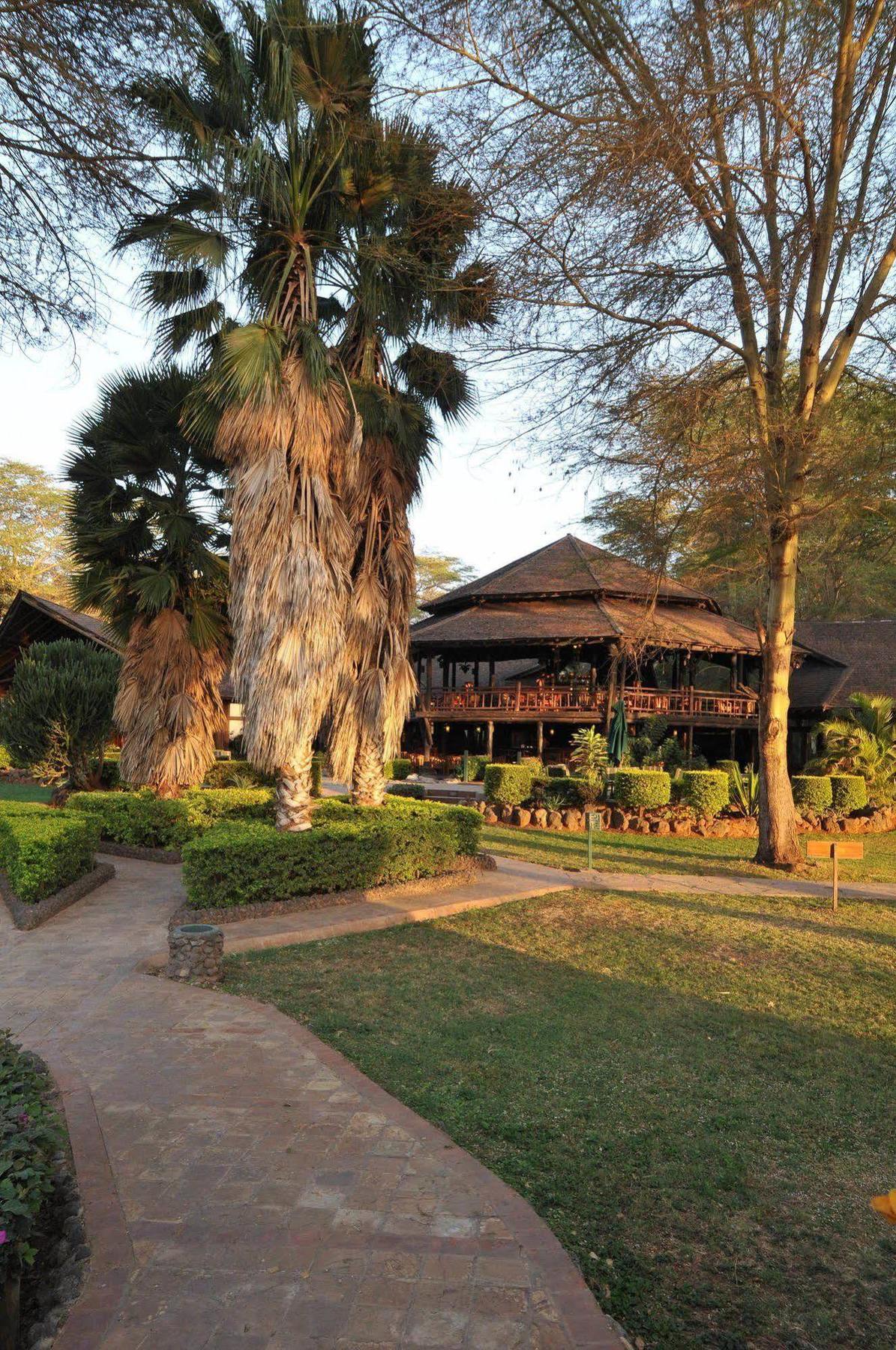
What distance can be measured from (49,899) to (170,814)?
12.0 ft

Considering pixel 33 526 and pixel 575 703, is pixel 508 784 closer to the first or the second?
pixel 575 703

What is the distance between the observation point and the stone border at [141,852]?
13.2 m

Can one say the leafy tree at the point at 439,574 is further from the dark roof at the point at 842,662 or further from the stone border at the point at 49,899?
the stone border at the point at 49,899

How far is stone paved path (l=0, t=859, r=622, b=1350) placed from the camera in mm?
2930

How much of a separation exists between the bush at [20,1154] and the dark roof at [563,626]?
2138 centimetres

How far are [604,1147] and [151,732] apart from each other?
427 inches

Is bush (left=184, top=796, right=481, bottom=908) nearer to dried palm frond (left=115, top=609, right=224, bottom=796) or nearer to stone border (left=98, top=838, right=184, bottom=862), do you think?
stone border (left=98, top=838, right=184, bottom=862)

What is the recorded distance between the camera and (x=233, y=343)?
9680 mm

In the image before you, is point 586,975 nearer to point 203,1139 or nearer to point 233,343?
point 203,1139

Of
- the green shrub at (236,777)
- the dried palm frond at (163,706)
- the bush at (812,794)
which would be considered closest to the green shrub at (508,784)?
the green shrub at (236,777)

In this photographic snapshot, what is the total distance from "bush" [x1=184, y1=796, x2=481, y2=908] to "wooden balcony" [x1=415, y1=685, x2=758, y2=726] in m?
13.8

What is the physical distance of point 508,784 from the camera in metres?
19.5

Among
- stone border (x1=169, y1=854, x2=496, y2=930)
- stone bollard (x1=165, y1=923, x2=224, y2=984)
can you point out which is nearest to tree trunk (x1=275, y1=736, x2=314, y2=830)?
stone border (x1=169, y1=854, x2=496, y2=930)

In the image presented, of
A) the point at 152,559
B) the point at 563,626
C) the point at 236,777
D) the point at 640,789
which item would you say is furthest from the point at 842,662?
the point at 152,559
